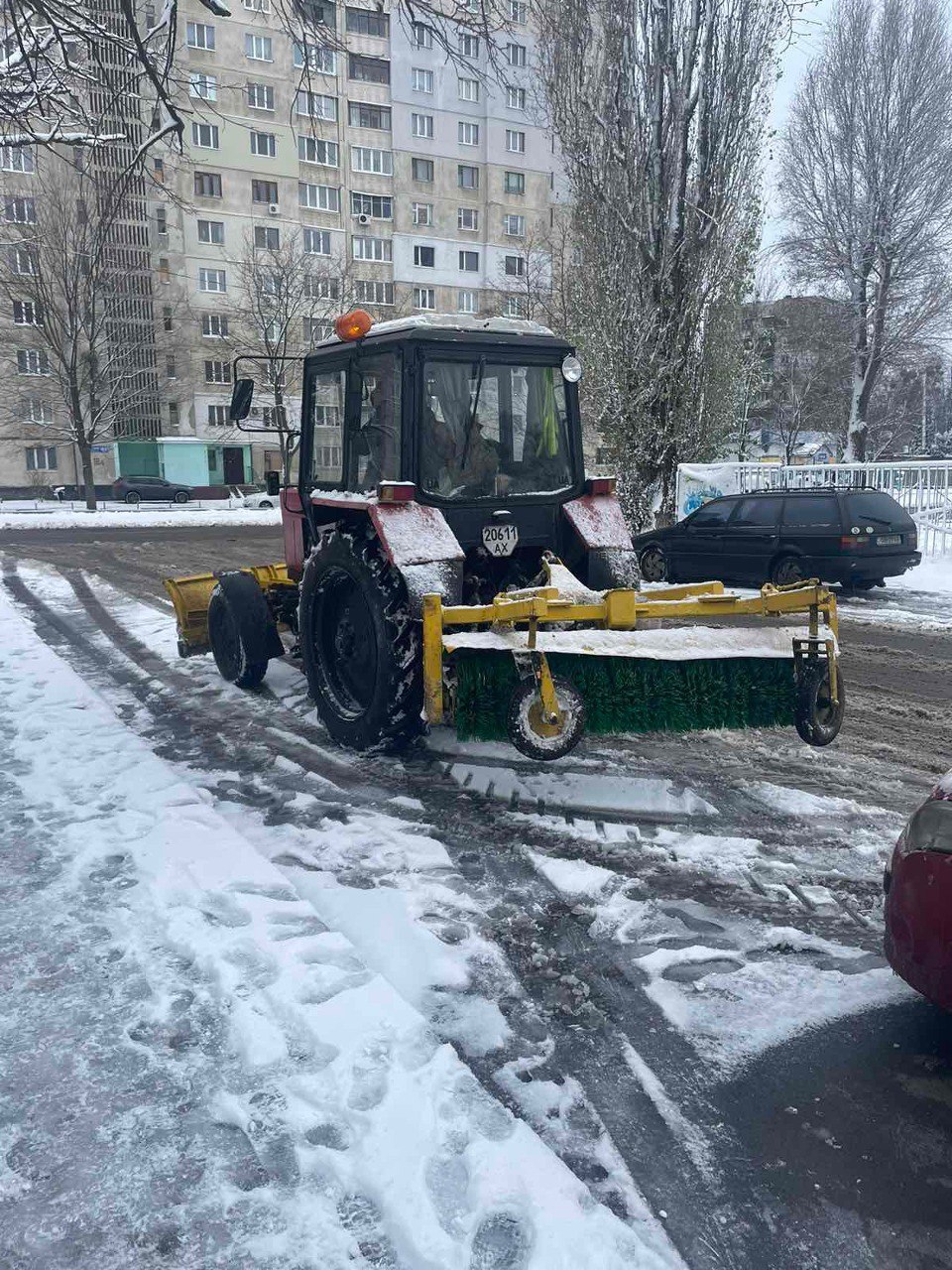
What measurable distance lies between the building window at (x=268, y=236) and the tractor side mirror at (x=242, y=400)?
45.1 m

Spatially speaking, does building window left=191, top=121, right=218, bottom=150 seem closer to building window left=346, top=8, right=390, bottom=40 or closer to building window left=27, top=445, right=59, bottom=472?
building window left=346, top=8, right=390, bottom=40

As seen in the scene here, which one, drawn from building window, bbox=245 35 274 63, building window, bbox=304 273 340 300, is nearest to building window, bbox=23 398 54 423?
building window, bbox=304 273 340 300

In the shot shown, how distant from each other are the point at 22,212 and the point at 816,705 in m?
33.3

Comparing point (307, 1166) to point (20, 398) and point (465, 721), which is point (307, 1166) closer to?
point (465, 721)

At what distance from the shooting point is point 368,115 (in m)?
49.9

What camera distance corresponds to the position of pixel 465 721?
14.8 feet

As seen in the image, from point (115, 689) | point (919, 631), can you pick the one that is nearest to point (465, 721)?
point (115, 689)

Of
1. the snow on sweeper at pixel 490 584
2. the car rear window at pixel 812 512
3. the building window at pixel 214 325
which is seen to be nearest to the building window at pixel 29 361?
the building window at pixel 214 325

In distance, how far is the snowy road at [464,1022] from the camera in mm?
2160

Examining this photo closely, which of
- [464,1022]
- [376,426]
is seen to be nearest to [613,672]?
[464,1022]

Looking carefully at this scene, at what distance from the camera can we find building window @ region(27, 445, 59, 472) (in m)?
44.5

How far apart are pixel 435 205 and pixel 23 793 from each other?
52825mm

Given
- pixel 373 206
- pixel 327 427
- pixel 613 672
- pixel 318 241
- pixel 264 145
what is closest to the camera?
pixel 613 672

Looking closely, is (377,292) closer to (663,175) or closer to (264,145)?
(264,145)
